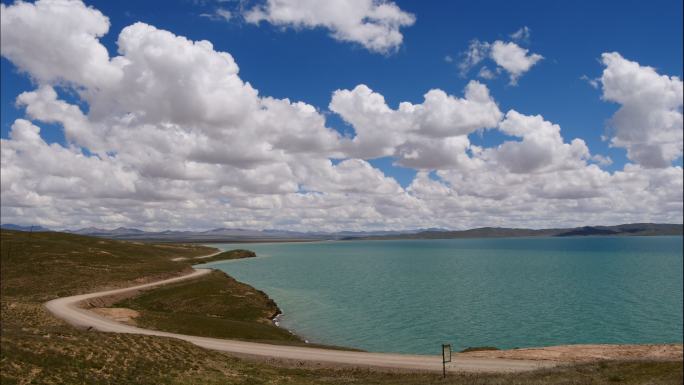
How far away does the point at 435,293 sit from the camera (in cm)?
11794

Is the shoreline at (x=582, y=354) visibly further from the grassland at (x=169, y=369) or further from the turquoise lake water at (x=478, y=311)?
the turquoise lake water at (x=478, y=311)

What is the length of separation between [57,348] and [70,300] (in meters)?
57.9

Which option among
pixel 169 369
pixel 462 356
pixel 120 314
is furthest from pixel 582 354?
pixel 120 314

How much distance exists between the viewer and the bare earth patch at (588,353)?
5116cm

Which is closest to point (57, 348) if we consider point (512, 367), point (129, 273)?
point (512, 367)

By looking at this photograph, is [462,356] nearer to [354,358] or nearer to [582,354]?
[354,358]

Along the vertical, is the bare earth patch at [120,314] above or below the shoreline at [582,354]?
above

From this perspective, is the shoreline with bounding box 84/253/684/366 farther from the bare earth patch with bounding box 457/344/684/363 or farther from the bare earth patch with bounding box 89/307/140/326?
the bare earth patch with bounding box 89/307/140/326

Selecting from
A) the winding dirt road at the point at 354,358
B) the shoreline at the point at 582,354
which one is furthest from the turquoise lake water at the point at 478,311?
the winding dirt road at the point at 354,358

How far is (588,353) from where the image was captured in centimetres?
5394

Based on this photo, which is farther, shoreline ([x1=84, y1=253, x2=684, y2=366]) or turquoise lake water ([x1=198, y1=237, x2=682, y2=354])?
turquoise lake water ([x1=198, y1=237, x2=682, y2=354])

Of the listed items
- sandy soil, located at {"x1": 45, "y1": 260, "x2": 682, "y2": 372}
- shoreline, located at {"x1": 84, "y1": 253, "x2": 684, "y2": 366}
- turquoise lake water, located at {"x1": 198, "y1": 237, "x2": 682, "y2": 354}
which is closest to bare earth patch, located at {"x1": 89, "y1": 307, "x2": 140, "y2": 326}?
sandy soil, located at {"x1": 45, "y1": 260, "x2": 682, "y2": 372}

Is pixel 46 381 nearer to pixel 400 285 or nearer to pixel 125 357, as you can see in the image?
pixel 125 357

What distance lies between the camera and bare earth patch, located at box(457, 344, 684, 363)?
51156mm
